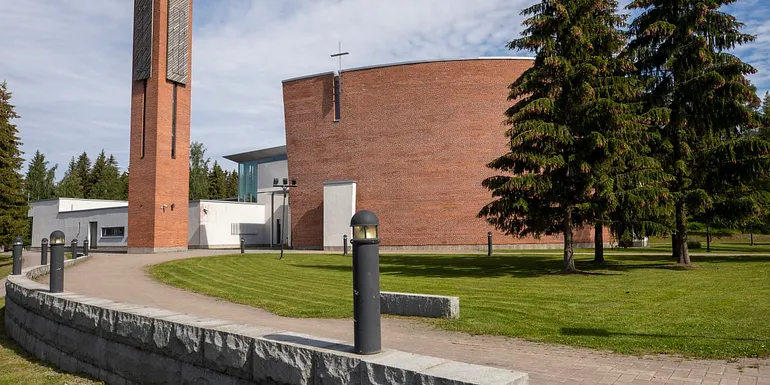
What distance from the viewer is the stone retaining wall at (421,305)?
891cm

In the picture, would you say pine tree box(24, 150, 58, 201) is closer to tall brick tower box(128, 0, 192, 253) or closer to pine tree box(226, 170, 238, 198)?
pine tree box(226, 170, 238, 198)

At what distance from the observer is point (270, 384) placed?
4.59 meters

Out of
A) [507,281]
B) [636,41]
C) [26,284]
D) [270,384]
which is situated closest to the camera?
[270,384]

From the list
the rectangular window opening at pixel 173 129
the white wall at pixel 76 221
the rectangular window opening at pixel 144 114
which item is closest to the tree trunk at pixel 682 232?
the rectangular window opening at pixel 173 129

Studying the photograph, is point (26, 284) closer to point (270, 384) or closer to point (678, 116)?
point (270, 384)

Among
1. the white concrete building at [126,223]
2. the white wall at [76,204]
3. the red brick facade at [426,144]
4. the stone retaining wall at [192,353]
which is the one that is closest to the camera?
the stone retaining wall at [192,353]

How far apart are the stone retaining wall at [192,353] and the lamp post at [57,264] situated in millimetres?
209

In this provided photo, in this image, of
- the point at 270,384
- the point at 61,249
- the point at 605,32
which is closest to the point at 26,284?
the point at 61,249

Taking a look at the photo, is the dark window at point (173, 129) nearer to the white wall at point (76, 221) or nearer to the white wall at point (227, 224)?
the white wall at point (227, 224)

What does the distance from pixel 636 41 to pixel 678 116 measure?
3633 mm

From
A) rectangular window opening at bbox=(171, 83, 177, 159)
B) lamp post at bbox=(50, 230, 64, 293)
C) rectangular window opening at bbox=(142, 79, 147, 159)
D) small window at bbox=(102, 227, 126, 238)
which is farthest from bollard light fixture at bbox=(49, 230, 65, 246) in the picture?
Result: small window at bbox=(102, 227, 126, 238)

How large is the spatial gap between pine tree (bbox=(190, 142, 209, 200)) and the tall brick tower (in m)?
48.6

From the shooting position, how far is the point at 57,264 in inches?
365

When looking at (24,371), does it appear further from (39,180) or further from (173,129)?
(39,180)
